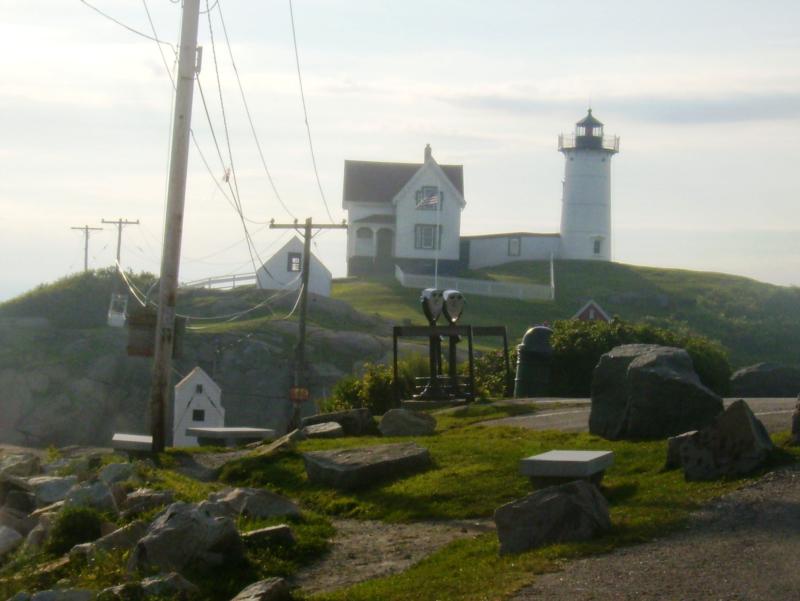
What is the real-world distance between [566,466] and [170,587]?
12.0 feet

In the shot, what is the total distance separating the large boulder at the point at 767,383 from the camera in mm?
25875

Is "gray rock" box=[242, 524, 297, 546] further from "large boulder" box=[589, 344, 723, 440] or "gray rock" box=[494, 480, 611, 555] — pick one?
"large boulder" box=[589, 344, 723, 440]

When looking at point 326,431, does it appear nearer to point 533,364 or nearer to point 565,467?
point 533,364

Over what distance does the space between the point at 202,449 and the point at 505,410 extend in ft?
15.2

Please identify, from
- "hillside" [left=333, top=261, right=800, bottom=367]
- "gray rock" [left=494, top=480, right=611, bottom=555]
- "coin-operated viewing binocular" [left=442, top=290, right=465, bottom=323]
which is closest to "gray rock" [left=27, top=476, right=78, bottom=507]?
"gray rock" [left=494, top=480, right=611, bottom=555]

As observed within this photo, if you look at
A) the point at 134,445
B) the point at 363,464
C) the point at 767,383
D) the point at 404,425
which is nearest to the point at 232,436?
the point at 134,445

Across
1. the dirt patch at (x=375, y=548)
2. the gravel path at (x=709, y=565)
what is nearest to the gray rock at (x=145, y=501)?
the dirt patch at (x=375, y=548)

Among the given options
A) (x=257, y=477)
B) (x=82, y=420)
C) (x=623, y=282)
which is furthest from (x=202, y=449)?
(x=623, y=282)

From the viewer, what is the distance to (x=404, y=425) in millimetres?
18062

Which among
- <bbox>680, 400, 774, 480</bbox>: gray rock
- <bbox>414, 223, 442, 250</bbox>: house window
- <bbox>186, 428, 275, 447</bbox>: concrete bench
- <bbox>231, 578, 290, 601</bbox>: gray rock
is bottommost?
<bbox>186, 428, 275, 447</bbox>: concrete bench

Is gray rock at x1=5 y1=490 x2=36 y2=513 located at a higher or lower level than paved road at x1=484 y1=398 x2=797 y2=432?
lower

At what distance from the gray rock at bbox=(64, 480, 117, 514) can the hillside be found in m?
48.0

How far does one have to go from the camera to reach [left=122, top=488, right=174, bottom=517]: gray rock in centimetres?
1263

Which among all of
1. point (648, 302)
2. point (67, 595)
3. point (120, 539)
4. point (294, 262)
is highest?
point (294, 262)
